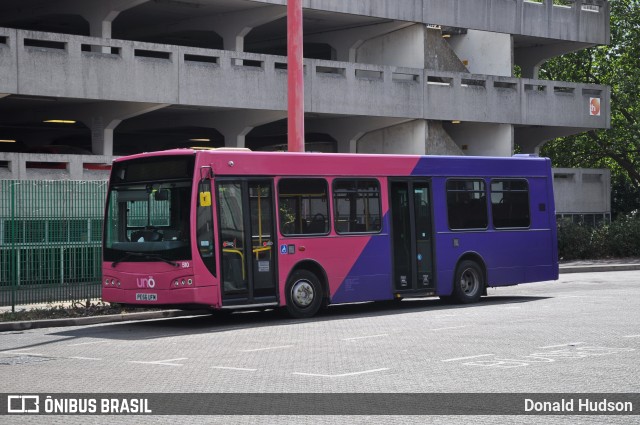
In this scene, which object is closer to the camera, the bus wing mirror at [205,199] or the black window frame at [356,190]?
the bus wing mirror at [205,199]

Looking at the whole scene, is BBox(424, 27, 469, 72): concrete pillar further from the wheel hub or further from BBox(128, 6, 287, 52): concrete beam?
the wheel hub

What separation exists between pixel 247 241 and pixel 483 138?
954 inches

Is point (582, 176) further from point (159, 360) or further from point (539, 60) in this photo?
point (159, 360)

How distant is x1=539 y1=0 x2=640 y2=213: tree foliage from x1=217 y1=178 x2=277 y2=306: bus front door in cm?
3364

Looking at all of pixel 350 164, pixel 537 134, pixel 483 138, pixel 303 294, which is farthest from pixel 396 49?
pixel 303 294

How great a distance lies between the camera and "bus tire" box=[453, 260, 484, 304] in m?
23.3

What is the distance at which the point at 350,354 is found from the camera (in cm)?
1477

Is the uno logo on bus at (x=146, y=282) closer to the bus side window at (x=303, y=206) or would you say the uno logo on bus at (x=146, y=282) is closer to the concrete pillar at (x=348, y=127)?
the bus side window at (x=303, y=206)

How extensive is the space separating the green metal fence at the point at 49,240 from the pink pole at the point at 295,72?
415 centimetres

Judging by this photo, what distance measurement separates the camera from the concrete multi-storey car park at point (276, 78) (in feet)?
100

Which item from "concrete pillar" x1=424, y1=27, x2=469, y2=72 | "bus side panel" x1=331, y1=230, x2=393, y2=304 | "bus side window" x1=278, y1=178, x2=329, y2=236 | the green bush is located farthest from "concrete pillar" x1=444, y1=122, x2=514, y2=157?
"bus side window" x1=278, y1=178, x2=329, y2=236

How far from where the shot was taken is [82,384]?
12281 mm

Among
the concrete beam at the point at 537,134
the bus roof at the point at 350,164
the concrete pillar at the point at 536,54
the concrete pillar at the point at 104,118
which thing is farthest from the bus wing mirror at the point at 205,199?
the concrete pillar at the point at 536,54

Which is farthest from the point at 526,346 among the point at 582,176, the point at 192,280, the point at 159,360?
the point at 582,176
